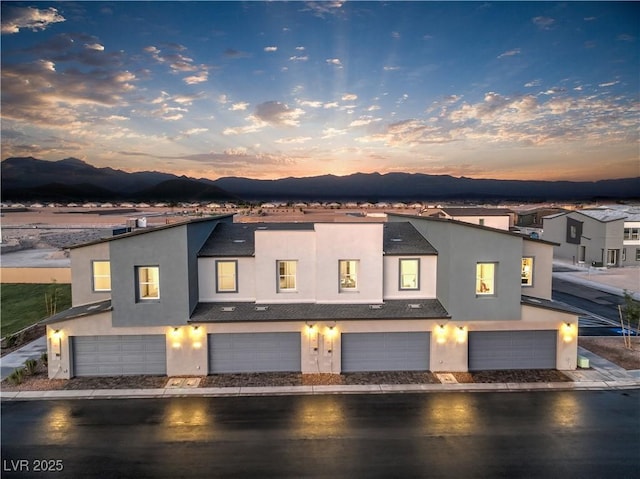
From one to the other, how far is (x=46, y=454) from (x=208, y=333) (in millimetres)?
6717

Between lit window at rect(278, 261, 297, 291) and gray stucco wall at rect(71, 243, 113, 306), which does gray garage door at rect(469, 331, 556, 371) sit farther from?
gray stucco wall at rect(71, 243, 113, 306)

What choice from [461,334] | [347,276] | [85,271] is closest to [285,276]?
[347,276]

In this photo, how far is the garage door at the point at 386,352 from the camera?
17594 millimetres

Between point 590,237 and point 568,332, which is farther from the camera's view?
point 590,237

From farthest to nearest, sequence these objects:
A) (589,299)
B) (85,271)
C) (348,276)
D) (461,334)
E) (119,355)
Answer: (589,299) < (85,271) < (348,276) < (461,334) < (119,355)

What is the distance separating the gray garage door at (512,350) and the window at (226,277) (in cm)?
1091

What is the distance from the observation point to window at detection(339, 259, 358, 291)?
18.5 meters

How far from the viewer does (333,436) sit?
12570 millimetres

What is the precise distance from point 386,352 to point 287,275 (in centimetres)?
559

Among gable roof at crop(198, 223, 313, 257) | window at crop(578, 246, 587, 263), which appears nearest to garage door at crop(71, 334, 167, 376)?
gable roof at crop(198, 223, 313, 257)

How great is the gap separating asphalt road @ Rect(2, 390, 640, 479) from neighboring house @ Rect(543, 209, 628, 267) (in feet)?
121

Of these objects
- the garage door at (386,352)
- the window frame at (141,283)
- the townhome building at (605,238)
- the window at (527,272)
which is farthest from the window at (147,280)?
the townhome building at (605,238)

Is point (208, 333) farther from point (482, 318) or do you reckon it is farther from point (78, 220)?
point (78, 220)

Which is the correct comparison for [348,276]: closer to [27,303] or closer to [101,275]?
[101,275]
